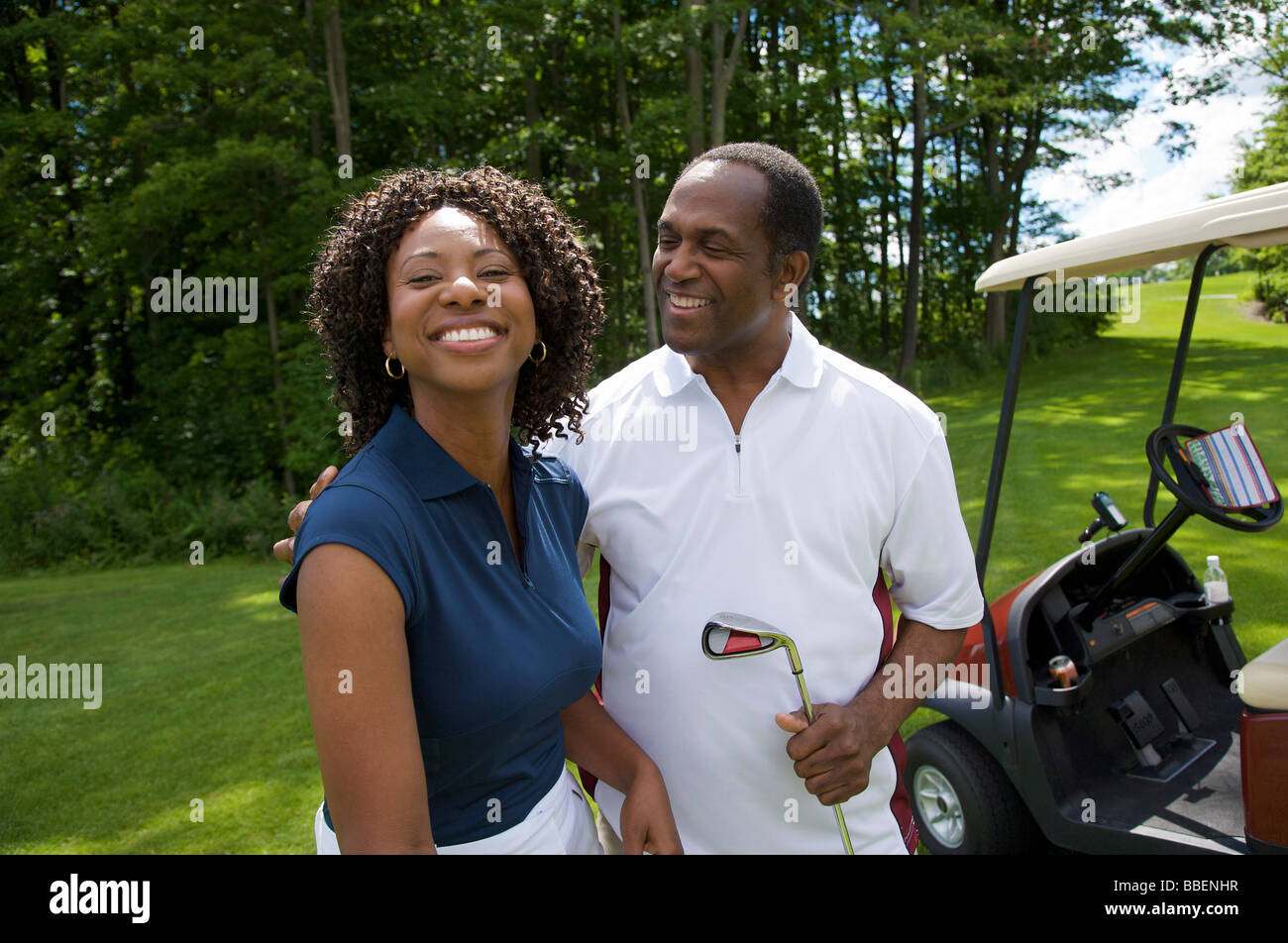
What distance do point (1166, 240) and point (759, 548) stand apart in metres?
1.91

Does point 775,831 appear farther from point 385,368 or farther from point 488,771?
point 385,368

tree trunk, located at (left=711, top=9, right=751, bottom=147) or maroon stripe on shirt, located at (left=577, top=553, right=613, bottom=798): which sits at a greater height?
tree trunk, located at (left=711, top=9, right=751, bottom=147)

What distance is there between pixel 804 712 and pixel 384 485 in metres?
0.98

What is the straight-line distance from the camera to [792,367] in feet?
7.06

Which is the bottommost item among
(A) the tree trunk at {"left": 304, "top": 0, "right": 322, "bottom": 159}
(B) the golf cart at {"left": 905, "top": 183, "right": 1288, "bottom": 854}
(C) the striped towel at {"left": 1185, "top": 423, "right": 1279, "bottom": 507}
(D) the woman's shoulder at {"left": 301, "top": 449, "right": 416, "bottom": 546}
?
(B) the golf cart at {"left": 905, "top": 183, "right": 1288, "bottom": 854}

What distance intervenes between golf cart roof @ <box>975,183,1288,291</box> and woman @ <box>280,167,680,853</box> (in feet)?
6.02

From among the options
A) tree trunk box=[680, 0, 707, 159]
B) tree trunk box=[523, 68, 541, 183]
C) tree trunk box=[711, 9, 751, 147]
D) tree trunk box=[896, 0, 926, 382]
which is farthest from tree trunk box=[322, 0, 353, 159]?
tree trunk box=[896, 0, 926, 382]

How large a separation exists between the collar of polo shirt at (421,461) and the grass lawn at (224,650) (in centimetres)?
310

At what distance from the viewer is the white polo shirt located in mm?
2006

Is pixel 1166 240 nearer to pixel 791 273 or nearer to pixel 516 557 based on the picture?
pixel 791 273

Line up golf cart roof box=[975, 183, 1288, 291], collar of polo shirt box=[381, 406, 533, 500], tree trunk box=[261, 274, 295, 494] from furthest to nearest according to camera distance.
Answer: tree trunk box=[261, 274, 295, 494] → golf cart roof box=[975, 183, 1288, 291] → collar of polo shirt box=[381, 406, 533, 500]

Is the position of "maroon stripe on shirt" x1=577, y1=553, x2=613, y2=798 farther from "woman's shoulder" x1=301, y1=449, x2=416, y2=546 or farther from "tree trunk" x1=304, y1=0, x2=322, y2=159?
"tree trunk" x1=304, y1=0, x2=322, y2=159

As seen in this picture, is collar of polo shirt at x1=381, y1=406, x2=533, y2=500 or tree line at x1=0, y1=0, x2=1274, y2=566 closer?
collar of polo shirt at x1=381, y1=406, x2=533, y2=500

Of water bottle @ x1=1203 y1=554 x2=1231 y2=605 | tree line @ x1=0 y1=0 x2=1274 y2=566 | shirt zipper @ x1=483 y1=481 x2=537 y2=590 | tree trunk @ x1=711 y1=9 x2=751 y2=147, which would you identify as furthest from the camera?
tree trunk @ x1=711 y1=9 x2=751 y2=147
